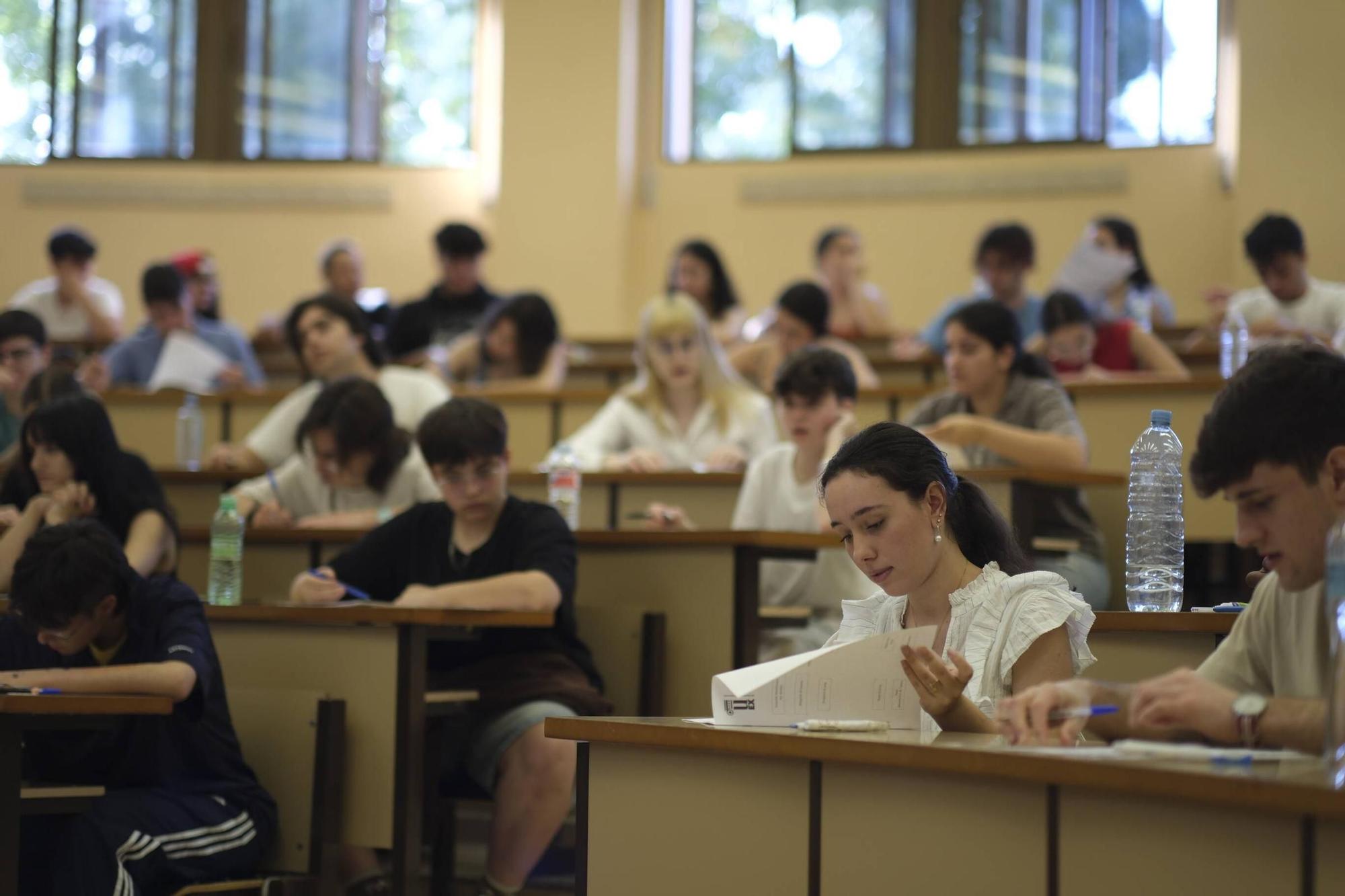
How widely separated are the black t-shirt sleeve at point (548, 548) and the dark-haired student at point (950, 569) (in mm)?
1124

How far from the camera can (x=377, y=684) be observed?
3072 mm

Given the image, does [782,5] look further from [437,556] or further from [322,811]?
[322,811]

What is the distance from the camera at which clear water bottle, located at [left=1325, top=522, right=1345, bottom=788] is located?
61.4 inches

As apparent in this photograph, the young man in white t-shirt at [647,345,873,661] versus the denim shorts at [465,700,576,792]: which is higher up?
the young man in white t-shirt at [647,345,873,661]

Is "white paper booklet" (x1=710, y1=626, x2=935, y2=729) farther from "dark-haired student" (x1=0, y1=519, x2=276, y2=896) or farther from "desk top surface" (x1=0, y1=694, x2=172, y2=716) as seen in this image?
"dark-haired student" (x1=0, y1=519, x2=276, y2=896)

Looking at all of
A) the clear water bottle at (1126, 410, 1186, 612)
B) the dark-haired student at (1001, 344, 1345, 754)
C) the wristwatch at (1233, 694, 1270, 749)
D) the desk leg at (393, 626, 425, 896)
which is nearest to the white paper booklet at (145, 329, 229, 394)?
the desk leg at (393, 626, 425, 896)

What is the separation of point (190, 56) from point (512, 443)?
173 inches

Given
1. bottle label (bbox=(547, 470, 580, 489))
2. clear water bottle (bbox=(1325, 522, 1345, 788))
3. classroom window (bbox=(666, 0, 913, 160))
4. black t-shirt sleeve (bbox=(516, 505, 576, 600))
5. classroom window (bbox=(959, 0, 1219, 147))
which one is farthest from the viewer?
classroom window (bbox=(666, 0, 913, 160))

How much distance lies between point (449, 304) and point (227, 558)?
9.94 ft

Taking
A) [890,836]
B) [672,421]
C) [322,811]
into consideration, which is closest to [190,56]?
[672,421]

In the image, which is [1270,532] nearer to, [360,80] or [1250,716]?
[1250,716]

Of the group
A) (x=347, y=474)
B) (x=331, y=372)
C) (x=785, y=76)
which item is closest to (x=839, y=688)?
(x=347, y=474)

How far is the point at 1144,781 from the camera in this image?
5.02 ft

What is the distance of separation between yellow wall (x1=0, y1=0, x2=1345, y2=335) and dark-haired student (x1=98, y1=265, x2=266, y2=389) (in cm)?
196
